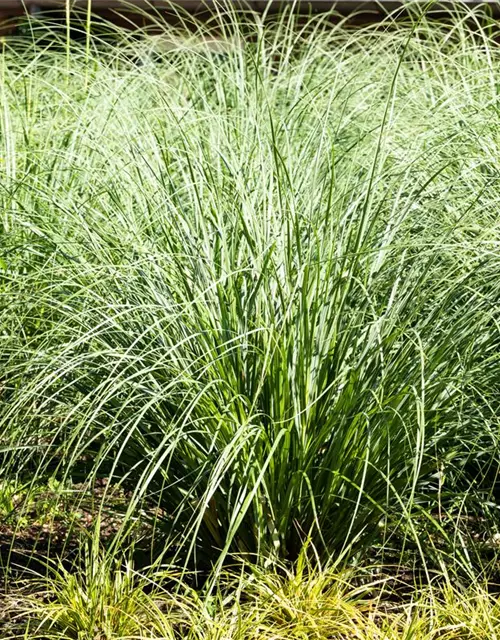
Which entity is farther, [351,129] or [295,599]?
[351,129]

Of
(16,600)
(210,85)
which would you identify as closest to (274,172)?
(16,600)

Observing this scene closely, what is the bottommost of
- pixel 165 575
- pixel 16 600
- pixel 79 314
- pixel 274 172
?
pixel 16 600

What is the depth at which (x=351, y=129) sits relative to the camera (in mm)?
4422

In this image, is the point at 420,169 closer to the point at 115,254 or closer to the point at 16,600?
the point at 115,254

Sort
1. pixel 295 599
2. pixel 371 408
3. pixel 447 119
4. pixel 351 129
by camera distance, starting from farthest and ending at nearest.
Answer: pixel 351 129, pixel 447 119, pixel 371 408, pixel 295 599

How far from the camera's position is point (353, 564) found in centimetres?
309

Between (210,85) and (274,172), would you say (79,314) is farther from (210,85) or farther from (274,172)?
(210,85)

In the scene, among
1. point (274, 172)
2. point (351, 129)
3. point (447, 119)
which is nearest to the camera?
point (274, 172)

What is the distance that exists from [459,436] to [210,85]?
3.52 metres

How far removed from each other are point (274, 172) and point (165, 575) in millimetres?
1402

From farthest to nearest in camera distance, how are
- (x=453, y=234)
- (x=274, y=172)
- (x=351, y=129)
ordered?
(x=351, y=129) → (x=274, y=172) → (x=453, y=234)

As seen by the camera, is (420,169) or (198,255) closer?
(198,255)

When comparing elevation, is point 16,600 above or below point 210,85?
below

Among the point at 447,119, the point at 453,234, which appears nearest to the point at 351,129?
the point at 447,119
